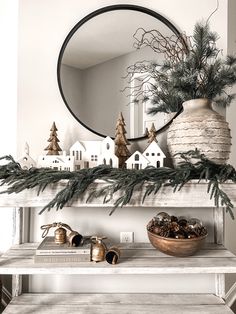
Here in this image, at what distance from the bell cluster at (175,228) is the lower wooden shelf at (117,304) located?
1.31 ft

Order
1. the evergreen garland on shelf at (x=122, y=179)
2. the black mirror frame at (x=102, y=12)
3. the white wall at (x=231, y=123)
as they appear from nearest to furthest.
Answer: the evergreen garland on shelf at (x=122, y=179)
the black mirror frame at (x=102, y=12)
the white wall at (x=231, y=123)

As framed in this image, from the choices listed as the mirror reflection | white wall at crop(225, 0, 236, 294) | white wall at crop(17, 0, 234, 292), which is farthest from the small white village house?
white wall at crop(225, 0, 236, 294)

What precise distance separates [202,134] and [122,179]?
0.43 m

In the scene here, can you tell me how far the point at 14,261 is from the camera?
1292 mm

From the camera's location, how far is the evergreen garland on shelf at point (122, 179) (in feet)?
3.89

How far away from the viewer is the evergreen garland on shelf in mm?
1185

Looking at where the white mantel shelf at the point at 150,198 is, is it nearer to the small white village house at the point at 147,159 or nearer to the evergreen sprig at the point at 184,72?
the small white village house at the point at 147,159

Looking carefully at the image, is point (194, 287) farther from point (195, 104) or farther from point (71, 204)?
point (195, 104)

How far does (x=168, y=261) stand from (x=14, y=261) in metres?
0.73

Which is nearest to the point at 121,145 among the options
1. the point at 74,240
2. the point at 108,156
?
the point at 108,156

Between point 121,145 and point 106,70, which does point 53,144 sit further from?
point 106,70

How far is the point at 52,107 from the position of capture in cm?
157

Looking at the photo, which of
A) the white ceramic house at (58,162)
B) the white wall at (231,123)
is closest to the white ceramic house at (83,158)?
the white ceramic house at (58,162)

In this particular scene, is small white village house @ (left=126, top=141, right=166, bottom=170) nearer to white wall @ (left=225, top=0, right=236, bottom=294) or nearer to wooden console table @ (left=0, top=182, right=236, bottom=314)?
wooden console table @ (left=0, top=182, right=236, bottom=314)
